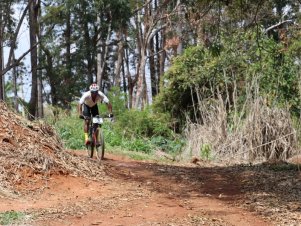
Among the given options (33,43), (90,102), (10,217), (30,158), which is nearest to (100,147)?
(90,102)

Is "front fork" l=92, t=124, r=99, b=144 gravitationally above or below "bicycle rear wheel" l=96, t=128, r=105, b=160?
above

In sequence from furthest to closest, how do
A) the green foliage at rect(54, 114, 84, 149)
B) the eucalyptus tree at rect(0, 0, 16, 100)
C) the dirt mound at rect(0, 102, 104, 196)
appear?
the eucalyptus tree at rect(0, 0, 16, 100) → the green foliage at rect(54, 114, 84, 149) → the dirt mound at rect(0, 102, 104, 196)

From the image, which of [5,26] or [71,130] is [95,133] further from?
[5,26]

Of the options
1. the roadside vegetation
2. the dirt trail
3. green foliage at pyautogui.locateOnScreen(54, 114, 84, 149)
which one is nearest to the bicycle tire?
the dirt trail

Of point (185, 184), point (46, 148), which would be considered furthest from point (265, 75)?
point (46, 148)

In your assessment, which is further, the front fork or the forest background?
the forest background

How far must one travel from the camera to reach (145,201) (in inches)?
254

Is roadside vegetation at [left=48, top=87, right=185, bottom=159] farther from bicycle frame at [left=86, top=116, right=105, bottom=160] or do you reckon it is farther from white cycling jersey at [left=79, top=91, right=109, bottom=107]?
white cycling jersey at [left=79, top=91, right=109, bottom=107]

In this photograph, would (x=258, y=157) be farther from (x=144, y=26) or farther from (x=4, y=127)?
(x=144, y=26)

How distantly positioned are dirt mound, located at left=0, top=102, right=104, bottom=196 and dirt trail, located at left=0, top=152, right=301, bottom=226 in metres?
0.19

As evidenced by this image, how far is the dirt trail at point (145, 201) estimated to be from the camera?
214 inches

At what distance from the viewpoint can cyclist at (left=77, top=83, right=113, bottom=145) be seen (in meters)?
10.3

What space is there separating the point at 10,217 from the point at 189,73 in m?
12.1

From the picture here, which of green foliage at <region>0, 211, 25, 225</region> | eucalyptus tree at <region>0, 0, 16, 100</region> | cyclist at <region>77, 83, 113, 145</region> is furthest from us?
eucalyptus tree at <region>0, 0, 16, 100</region>
